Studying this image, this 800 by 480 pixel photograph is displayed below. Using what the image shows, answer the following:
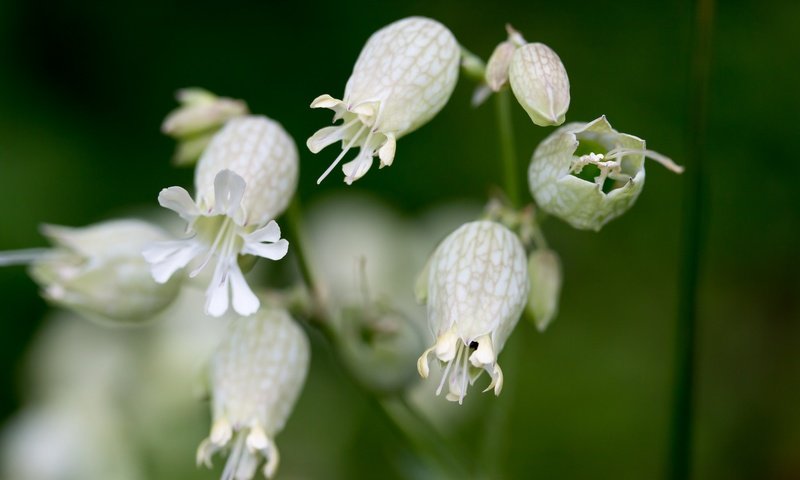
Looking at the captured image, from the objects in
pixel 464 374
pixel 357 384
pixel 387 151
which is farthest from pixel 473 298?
pixel 357 384

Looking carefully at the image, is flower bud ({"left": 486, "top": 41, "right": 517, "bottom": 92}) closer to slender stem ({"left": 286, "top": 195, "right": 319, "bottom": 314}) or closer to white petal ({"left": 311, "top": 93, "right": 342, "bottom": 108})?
white petal ({"left": 311, "top": 93, "right": 342, "bottom": 108})

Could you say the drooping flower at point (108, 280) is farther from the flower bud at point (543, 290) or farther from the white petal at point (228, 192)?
the flower bud at point (543, 290)

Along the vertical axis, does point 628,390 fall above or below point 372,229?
Answer: below

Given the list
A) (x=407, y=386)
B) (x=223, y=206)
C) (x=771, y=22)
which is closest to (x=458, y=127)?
(x=771, y=22)

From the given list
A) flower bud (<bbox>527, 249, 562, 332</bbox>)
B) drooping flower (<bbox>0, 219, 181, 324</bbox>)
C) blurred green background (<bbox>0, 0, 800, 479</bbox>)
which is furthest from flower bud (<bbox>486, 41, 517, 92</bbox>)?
blurred green background (<bbox>0, 0, 800, 479</bbox>)

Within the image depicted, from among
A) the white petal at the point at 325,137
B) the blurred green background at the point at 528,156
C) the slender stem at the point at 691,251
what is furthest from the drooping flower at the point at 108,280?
the blurred green background at the point at 528,156

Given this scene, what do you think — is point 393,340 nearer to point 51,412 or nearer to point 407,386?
point 407,386

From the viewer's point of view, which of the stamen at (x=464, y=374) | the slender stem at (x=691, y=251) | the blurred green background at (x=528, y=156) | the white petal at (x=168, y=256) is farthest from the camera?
the blurred green background at (x=528, y=156)
